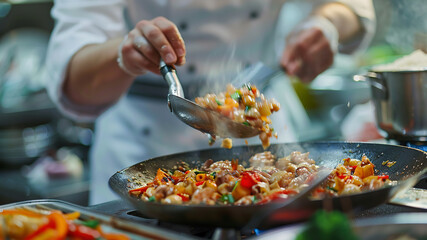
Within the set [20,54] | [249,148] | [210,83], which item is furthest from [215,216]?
[20,54]

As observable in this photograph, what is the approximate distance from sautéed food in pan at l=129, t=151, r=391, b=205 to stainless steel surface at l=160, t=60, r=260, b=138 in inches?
5.7

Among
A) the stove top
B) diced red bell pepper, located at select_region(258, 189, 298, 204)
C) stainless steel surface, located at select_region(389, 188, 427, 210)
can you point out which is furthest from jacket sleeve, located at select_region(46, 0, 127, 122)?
stainless steel surface, located at select_region(389, 188, 427, 210)

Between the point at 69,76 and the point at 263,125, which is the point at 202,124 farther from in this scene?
the point at 69,76

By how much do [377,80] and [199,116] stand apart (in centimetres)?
93

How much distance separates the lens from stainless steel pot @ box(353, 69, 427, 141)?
6.38ft

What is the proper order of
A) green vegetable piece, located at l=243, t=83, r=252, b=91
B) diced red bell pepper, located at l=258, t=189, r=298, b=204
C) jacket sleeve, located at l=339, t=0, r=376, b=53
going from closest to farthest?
diced red bell pepper, located at l=258, t=189, r=298, b=204 → green vegetable piece, located at l=243, t=83, r=252, b=91 → jacket sleeve, located at l=339, t=0, r=376, b=53

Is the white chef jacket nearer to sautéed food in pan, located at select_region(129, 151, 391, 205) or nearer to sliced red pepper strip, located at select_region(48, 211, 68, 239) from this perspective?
sautéed food in pan, located at select_region(129, 151, 391, 205)

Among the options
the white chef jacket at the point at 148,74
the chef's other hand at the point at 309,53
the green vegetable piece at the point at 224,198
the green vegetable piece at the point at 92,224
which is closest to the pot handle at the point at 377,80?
the chef's other hand at the point at 309,53

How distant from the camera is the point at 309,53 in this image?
2205mm

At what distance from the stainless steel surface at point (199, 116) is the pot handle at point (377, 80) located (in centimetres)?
70

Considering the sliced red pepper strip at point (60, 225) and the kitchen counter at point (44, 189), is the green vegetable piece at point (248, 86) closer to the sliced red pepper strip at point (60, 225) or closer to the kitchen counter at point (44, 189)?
the sliced red pepper strip at point (60, 225)

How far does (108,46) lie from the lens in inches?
85.7

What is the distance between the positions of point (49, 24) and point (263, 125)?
12.0 ft

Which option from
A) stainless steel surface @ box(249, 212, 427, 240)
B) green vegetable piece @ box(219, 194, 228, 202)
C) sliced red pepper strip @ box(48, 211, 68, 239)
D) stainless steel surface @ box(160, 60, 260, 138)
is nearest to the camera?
stainless steel surface @ box(249, 212, 427, 240)
